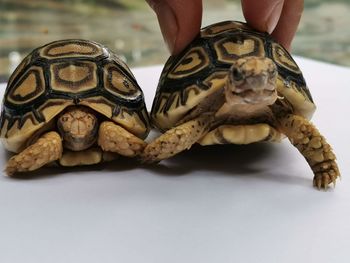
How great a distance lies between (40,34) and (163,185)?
335 centimetres

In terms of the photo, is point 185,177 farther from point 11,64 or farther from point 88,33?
point 88,33

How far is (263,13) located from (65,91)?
27.9 inches

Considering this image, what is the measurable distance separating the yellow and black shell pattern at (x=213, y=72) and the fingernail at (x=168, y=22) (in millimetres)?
77

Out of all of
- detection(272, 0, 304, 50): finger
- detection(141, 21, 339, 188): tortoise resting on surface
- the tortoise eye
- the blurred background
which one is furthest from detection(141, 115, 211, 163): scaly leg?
the blurred background

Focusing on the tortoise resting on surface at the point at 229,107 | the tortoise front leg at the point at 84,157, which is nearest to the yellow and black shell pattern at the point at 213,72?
the tortoise resting on surface at the point at 229,107

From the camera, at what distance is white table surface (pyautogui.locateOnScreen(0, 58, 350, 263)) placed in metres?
1.35

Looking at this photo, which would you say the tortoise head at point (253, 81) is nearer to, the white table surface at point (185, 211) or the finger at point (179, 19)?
the white table surface at point (185, 211)

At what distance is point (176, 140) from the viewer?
1.79 metres

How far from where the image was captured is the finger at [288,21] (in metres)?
2.15

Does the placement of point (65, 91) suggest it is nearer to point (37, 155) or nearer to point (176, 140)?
point (37, 155)

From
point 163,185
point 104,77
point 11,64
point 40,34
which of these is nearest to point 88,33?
point 40,34

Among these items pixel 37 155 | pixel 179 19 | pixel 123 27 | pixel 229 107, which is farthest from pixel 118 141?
pixel 123 27

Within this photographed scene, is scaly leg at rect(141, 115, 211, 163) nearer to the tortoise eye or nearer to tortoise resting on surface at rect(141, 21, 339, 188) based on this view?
tortoise resting on surface at rect(141, 21, 339, 188)

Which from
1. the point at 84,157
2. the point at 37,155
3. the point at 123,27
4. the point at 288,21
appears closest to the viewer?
the point at 37,155
